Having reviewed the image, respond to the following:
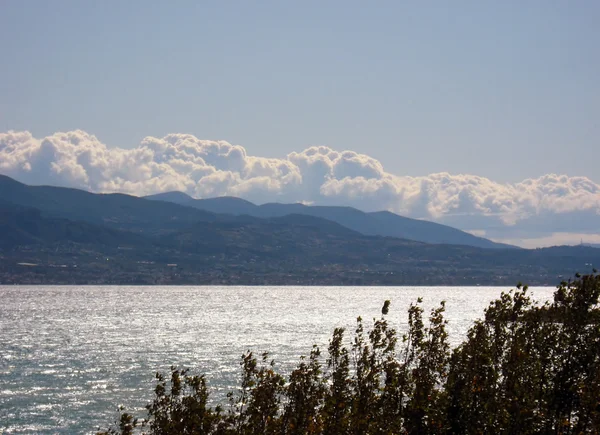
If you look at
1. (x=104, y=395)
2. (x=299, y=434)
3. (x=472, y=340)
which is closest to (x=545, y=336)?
(x=472, y=340)

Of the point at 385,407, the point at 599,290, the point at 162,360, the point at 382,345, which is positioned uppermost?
the point at 599,290

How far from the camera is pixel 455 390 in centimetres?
4497

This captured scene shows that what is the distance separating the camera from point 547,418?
4372 cm

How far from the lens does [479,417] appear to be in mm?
42688

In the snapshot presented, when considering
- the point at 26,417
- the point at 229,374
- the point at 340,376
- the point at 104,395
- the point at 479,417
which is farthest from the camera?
the point at 229,374

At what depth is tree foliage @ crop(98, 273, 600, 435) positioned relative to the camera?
39031mm

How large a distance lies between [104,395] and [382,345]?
100 metres

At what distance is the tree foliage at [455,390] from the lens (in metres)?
39.0

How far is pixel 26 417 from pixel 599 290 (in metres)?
95.9

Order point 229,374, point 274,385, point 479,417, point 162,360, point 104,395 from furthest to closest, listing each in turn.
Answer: point 162,360
point 229,374
point 104,395
point 479,417
point 274,385

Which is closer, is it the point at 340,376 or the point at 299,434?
the point at 299,434

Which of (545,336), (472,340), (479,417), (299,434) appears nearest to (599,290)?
(545,336)

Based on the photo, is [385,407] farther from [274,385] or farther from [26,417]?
[26,417]

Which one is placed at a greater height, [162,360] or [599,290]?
[599,290]
